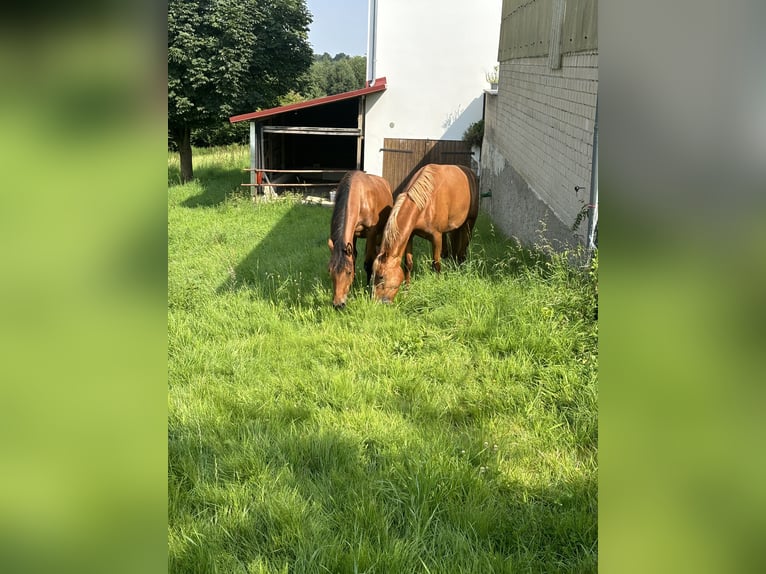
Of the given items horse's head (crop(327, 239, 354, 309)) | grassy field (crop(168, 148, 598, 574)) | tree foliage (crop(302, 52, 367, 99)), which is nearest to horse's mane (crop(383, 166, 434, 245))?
horse's head (crop(327, 239, 354, 309))

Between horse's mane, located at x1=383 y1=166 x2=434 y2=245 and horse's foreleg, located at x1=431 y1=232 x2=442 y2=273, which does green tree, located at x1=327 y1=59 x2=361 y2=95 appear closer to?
horse's mane, located at x1=383 y1=166 x2=434 y2=245

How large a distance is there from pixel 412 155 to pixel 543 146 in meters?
9.10

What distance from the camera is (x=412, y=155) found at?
16.6 meters

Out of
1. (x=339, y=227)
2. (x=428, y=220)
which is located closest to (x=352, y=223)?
(x=339, y=227)

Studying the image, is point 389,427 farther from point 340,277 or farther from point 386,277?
point 386,277

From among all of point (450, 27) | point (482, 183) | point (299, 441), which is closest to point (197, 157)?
point (450, 27)

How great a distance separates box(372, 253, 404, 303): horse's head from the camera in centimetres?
636

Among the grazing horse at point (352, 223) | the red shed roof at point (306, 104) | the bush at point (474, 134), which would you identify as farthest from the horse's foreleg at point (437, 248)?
the bush at point (474, 134)

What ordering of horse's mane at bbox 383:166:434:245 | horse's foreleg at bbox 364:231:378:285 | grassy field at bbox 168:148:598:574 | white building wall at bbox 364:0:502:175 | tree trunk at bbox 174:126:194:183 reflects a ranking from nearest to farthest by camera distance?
grassy field at bbox 168:148:598:574 → horse's mane at bbox 383:166:434:245 → horse's foreleg at bbox 364:231:378:285 → white building wall at bbox 364:0:502:175 → tree trunk at bbox 174:126:194:183

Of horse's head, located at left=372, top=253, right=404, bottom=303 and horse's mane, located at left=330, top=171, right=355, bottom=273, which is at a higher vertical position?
horse's mane, located at left=330, top=171, right=355, bottom=273

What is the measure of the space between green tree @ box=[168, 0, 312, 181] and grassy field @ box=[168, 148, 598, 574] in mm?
14181
